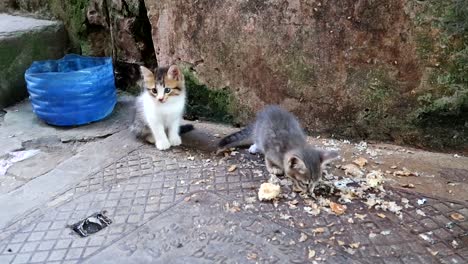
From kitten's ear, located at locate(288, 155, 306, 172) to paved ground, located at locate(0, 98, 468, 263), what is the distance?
0.15 meters

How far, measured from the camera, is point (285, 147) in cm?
297

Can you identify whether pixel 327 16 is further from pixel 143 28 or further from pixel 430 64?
pixel 143 28

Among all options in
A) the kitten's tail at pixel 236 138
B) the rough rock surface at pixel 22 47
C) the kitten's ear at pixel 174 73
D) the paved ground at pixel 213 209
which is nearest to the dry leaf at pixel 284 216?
the paved ground at pixel 213 209

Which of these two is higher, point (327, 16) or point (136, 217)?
point (327, 16)

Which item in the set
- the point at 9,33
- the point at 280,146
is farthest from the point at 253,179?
the point at 9,33

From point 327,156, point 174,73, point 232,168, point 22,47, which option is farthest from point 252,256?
point 22,47

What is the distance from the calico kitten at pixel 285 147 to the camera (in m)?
2.77

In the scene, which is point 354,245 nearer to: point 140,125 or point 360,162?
point 360,162

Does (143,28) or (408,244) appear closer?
(408,244)

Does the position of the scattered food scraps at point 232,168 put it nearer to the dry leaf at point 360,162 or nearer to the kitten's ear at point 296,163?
the kitten's ear at point 296,163

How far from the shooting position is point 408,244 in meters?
2.36

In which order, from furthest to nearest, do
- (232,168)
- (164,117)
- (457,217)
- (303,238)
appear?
(164,117)
(232,168)
(457,217)
(303,238)

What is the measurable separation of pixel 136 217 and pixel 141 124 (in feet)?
3.37

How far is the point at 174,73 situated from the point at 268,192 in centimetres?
107
